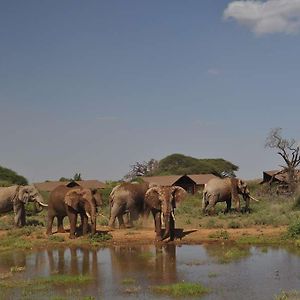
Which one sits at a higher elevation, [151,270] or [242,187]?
[242,187]

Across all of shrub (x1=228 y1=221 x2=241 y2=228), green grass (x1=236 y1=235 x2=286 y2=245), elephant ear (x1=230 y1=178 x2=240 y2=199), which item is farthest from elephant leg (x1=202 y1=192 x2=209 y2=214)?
green grass (x1=236 y1=235 x2=286 y2=245)

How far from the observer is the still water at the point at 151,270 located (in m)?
12.8

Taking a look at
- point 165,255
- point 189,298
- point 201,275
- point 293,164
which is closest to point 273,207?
point 165,255

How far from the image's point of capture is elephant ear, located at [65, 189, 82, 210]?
2298cm

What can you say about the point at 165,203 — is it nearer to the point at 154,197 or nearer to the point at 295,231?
the point at 154,197

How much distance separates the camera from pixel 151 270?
1580 cm

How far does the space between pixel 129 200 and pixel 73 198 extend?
3395mm

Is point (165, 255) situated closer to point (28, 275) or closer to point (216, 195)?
point (28, 275)

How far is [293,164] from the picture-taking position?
197 feet

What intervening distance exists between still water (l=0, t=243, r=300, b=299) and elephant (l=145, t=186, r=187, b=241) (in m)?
1.03

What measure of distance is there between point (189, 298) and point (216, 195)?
19.6 m

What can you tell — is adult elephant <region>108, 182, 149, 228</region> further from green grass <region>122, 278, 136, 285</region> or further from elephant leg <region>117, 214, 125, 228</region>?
green grass <region>122, 278, 136, 285</region>

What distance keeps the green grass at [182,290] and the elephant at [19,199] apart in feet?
49.4

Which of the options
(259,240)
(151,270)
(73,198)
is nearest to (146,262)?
(151,270)
